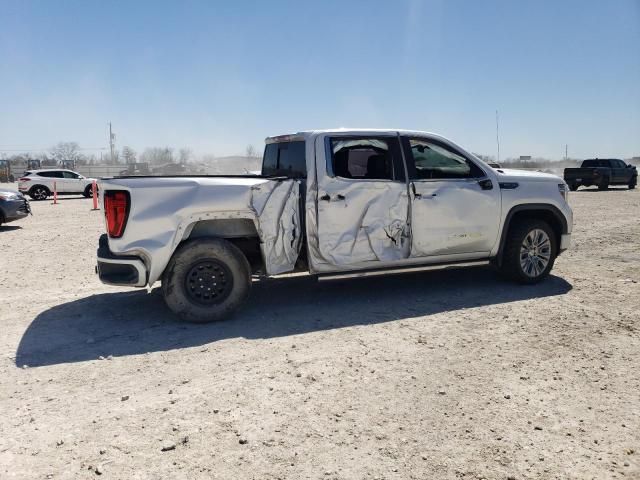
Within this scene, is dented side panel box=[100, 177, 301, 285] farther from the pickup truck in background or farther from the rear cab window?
the pickup truck in background

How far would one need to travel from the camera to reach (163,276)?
17.0 feet

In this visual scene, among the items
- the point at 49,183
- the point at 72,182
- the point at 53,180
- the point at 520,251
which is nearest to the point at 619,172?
the point at 520,251

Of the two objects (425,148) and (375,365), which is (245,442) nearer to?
(375,365)

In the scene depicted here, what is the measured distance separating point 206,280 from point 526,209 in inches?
163

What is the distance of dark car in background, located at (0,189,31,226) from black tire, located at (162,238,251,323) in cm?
1021

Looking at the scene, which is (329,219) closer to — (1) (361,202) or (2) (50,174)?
(1) (361,202)

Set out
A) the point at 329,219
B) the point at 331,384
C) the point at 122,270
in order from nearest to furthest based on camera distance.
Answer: the point at 331,384 < the point at 122,270 < the point at 329,219

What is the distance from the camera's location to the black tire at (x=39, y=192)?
2489 cm

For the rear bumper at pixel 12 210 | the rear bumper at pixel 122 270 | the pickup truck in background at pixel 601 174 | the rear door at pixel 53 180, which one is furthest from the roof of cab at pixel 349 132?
the pickup truck in background at pixel 601 174

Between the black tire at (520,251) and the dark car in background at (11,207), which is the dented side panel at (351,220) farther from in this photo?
the dark car in background at (11,207)

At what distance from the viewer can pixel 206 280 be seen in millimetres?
5270

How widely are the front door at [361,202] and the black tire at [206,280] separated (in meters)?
0.96

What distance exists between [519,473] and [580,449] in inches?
18.9

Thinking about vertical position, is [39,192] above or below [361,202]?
above
